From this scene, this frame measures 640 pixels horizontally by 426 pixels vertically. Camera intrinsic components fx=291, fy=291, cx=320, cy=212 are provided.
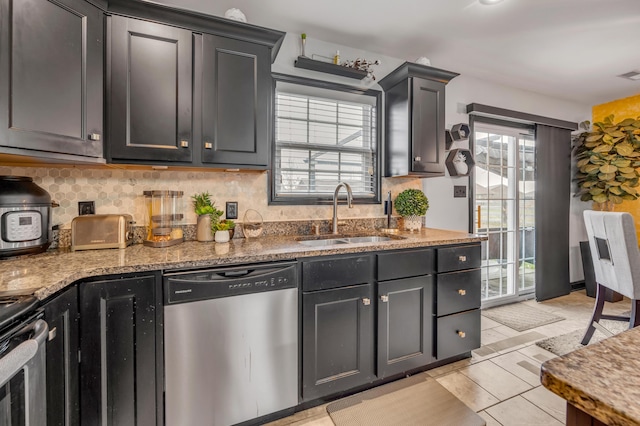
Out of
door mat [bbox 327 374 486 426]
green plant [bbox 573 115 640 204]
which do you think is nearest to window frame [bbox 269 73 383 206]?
door mat [bbox 327 374 486 426]

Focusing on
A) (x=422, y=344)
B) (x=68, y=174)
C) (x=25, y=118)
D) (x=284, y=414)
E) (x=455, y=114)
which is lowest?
(x=284, y=414)

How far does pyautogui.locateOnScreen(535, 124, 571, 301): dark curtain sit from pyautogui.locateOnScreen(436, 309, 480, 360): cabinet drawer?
6.88ft

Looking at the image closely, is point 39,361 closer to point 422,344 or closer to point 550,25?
point 422,344

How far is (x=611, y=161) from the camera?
12.1 feet

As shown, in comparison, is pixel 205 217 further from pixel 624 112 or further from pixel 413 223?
pixel 624 112

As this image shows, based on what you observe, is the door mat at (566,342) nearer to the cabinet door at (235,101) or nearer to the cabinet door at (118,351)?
the cabinet door at (235,101)

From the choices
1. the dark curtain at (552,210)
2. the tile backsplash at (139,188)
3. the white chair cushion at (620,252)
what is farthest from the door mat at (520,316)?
the tile backsplash at (139,188)

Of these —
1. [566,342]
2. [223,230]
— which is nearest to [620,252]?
[566,342]

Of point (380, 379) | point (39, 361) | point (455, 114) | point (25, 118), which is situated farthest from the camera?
point (455, 114)

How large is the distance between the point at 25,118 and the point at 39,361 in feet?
3.49

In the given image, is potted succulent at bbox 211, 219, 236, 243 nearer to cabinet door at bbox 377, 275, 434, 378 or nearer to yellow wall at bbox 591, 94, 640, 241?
cabinet door at bbox 377, 275, 434, 378

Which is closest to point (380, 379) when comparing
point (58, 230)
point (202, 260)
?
point (202, 260)

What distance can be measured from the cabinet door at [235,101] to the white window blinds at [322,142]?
1.49ft

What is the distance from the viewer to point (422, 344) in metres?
2.10
